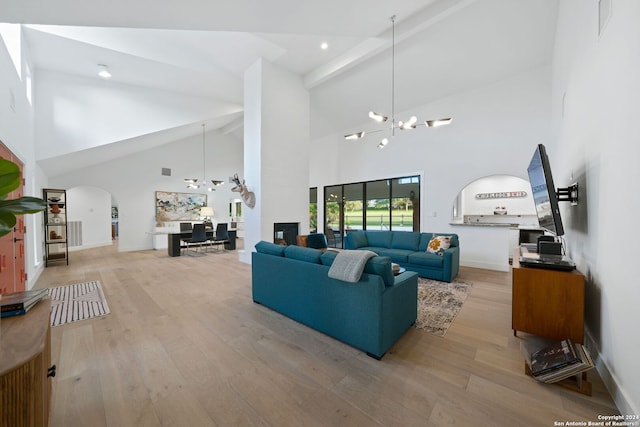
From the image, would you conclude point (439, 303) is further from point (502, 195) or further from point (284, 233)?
point (502, 195)

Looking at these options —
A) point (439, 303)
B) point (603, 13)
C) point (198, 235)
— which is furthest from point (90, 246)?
point (603, 13)

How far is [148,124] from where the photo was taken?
19.6ft

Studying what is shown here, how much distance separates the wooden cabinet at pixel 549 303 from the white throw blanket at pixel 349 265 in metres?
1.47

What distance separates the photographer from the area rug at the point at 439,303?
2689 mm

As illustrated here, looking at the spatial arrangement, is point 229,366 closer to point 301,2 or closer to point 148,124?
point 301,2

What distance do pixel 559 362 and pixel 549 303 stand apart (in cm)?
59

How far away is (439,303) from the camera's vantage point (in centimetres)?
328

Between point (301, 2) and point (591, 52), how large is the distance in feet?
10.2

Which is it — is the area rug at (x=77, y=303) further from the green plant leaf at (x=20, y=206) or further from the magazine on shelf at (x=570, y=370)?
the magazine on shelf at (x=570, y=370)

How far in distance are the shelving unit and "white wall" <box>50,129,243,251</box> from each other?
130cm

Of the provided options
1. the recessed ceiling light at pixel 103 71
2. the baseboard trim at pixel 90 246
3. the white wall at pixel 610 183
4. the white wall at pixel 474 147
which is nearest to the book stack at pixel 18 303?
the white wall at pixel 610 183

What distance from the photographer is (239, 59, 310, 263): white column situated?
5.58 meters

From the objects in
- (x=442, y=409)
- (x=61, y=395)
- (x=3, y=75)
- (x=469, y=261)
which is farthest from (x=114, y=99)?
(x=469, y=261)

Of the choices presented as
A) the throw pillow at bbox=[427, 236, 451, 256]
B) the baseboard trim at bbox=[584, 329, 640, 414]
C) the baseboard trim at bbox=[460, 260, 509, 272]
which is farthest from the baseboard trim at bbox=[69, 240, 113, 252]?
the baseboard trim at bbox=[584, 329, 640, 414]
